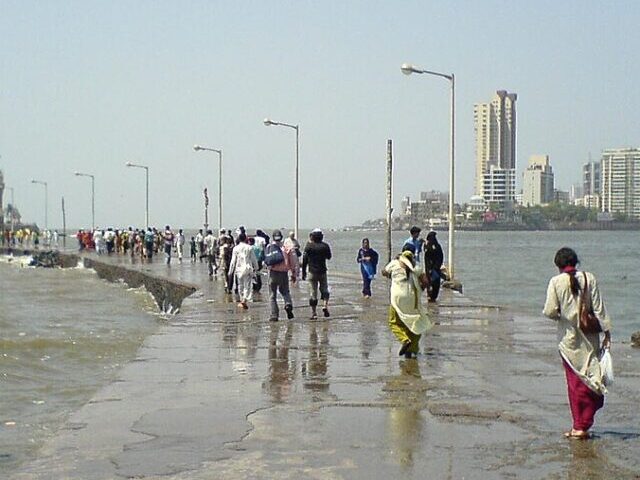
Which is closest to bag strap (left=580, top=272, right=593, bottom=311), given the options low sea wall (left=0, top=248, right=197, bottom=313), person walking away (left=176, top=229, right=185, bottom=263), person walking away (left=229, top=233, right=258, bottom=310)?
person walking away (left=229, top=233, right=258, bottom=310)

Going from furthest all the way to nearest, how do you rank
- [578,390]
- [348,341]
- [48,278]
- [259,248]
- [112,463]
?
[48,278]
[259,248]
[348,341]
[578,390]
[112,463]

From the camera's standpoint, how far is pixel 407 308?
1312 cm

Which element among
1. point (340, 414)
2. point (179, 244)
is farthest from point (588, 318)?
point (179, 244)

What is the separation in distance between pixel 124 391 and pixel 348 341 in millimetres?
5059

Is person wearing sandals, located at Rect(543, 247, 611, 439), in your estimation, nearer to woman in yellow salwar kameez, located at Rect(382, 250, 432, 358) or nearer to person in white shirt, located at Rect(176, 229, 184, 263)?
woman in yellow salwar kameez, located at Rect(382, 250, 432, 358)

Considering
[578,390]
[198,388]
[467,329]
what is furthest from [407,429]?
[467,329]

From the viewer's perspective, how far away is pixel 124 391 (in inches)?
423

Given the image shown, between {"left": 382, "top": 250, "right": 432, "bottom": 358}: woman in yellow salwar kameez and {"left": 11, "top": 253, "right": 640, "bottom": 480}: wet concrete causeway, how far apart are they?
314 millimetres

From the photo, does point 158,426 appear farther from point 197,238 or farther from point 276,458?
point 197,238

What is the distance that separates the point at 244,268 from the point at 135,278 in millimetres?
20368

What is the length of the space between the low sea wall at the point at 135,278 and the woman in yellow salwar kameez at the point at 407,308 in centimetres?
1313

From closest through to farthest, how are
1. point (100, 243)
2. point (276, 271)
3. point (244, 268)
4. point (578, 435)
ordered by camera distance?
point (578, 435)
point (276, 271)
point (244, 268)
point (100, 243)

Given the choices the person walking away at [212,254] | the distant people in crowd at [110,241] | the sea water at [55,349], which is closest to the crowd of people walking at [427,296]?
the sea water at [55,349]

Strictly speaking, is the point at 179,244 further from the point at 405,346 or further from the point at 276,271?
the point at 405,346
